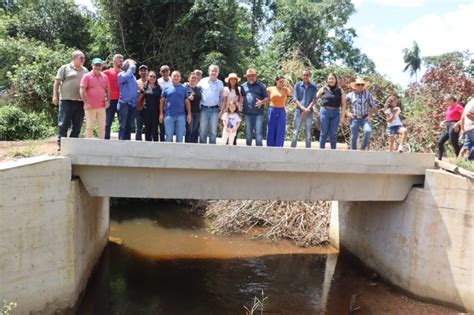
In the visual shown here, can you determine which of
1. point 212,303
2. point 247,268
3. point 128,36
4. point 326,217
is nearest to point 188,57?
point 128,36

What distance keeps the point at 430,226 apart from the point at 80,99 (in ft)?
23.3

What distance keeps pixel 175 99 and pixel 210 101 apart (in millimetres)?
699

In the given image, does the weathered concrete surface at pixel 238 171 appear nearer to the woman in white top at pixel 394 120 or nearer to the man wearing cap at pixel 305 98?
the woman in white top at pixel 394 120

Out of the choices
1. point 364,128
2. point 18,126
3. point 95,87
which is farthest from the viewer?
point 18,126

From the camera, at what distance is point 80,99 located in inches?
298

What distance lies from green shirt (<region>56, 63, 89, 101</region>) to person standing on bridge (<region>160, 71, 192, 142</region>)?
1.52m

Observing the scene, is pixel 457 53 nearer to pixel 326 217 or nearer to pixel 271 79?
pixel 271 79

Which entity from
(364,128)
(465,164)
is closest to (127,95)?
(364,128)

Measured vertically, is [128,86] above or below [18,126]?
above

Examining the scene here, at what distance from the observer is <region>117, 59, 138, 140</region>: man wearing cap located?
7.78 meters

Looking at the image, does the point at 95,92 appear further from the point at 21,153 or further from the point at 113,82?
the point at 21,153

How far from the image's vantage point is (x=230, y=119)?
8.34 m

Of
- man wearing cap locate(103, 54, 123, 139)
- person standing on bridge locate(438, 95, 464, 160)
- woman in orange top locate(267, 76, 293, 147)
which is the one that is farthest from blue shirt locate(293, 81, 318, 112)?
man wearing cap locate(103, 54, 123, 139)

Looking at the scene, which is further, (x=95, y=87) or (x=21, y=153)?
(x=21, y=153)
